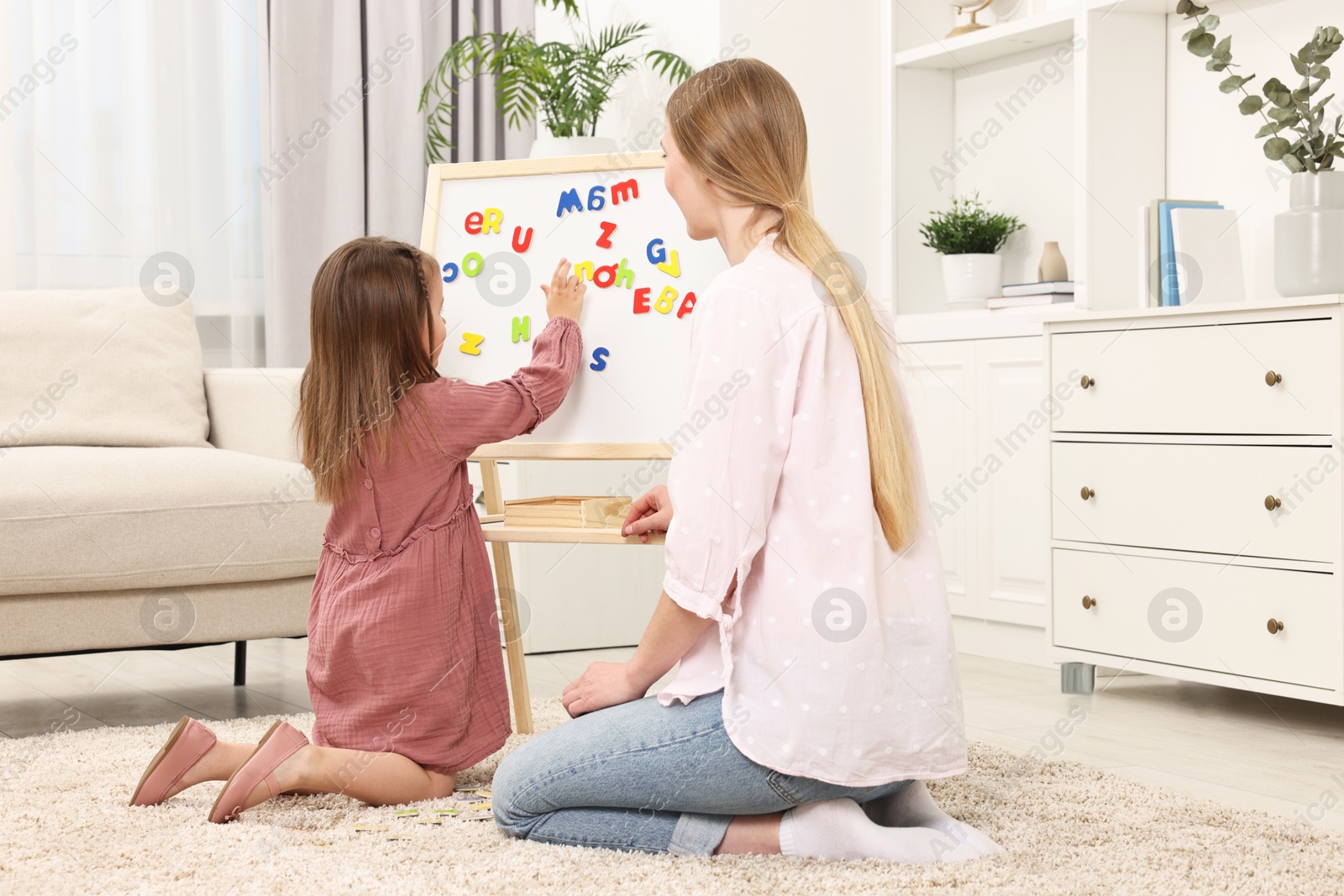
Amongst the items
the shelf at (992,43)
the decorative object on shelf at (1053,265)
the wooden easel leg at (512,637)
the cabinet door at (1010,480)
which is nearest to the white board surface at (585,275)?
the wooden easel leg at (512,637)

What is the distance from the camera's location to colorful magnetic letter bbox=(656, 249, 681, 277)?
1.99m

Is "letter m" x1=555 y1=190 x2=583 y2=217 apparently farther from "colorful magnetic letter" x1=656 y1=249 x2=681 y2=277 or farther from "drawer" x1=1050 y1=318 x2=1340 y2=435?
"drawer" x1=1050 y1=318 x2=1340 y2=435

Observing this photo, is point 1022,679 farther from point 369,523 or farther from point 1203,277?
point 369,523

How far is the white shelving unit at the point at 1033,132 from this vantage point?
289 centimetres

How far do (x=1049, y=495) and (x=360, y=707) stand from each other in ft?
4.94

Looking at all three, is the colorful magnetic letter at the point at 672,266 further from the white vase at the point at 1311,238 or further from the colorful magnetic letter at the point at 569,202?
the white vase at the point at 1311,238

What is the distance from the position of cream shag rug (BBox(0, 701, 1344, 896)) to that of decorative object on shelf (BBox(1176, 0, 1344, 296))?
3.39ft

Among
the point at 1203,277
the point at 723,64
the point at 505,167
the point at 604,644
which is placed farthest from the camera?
the point at 604,644

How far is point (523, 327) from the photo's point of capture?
6.77ft

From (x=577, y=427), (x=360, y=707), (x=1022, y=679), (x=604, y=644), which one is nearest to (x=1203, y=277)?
(x=1022, y=679)

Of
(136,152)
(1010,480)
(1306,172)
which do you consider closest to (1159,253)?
(1306,172)

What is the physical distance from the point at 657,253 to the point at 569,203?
18 centimetres

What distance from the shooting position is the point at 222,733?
7.09ft

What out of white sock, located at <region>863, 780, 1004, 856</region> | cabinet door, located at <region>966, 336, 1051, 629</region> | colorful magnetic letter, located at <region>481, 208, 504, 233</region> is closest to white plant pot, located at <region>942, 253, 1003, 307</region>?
cabinet door, located at <region>966, 336, 1051, 629</region>
